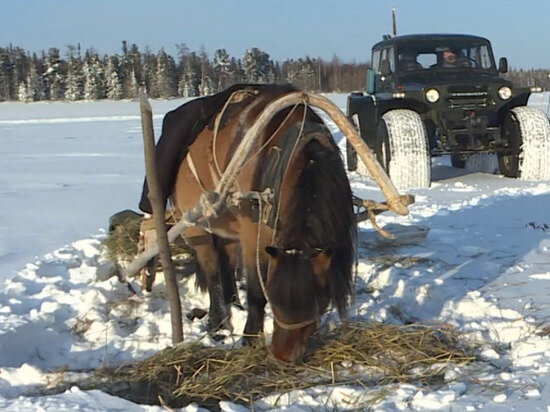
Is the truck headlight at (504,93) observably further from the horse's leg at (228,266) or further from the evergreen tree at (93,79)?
the evergreen tree at (93,79)

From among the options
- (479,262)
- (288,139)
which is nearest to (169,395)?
(288,139)

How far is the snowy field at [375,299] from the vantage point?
2.82 meters

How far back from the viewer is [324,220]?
2865 millimetres

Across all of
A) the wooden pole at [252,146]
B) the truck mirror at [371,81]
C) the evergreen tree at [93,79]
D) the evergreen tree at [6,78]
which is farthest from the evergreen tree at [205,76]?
the wooden pole at [252,146]

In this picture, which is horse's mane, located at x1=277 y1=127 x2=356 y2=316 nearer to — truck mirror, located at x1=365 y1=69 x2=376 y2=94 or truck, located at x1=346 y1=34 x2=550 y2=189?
truck, located at x1=346 y1=34 x2=550 y2=189

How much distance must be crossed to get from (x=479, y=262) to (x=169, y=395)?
3.13 meters

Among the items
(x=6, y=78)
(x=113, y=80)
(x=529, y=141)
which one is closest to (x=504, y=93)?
(x=529, y=141)

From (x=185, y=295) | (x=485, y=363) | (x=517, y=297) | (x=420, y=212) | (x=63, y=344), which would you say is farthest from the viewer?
(x=420, y=212)

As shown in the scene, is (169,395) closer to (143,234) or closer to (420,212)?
(143,234)

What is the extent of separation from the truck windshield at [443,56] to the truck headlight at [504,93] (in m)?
0.90

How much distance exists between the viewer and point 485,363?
3.17 meters

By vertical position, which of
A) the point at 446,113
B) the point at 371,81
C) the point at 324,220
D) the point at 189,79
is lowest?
the point at 324,220

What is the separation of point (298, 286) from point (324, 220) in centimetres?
31

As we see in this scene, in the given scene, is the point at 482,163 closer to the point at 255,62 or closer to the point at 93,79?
the point at 255,62
